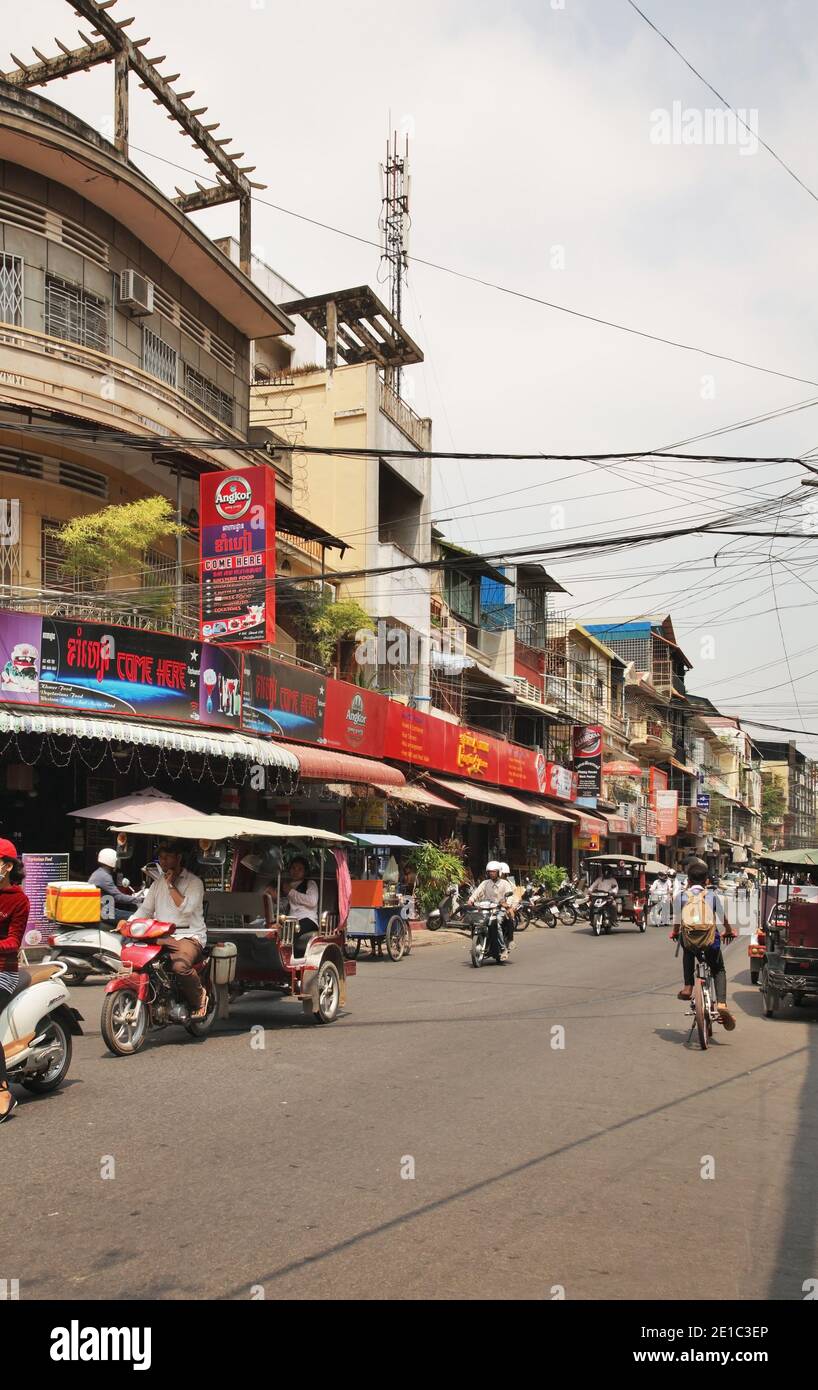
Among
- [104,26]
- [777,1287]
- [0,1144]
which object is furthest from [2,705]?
[777,1287]

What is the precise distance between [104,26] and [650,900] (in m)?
31.5

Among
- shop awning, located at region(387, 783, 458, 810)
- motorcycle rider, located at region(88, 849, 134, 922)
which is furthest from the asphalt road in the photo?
shop awning, located at region(387, 783, 458, 810)

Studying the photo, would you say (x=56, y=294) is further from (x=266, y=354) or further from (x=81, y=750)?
(x=266, y=354)

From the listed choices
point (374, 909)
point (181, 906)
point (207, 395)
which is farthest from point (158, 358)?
point (181, 906)

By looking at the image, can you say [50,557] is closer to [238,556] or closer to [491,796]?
[238,556]

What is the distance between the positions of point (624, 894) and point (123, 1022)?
25244 mm

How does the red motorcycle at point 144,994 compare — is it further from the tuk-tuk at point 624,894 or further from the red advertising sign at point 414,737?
the tuk-tuk at point 624,894

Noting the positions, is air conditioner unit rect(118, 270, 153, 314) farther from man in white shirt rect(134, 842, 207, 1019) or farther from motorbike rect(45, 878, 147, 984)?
man in white shirt rect(134, 842, 207, 1019)

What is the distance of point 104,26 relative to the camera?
20.1 meters

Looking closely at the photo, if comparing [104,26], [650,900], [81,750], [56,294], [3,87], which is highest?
[104,26]

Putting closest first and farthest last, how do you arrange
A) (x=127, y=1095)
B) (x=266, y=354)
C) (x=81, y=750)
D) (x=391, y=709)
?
(x=127, y=1095)
(x=81, y=750)
(x=391, y=709)
(x=266, y=354)

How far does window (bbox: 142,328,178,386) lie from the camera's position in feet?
70.5

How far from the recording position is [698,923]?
37.0ft

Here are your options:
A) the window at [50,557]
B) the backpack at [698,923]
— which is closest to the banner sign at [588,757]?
the window at [50,557]
